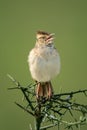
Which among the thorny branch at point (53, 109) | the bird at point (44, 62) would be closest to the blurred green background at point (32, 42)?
the bird at point (44, 62)

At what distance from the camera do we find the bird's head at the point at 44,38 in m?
5.04

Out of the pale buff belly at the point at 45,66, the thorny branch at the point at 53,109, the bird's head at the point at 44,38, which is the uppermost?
the bird's head at the point at 44,38

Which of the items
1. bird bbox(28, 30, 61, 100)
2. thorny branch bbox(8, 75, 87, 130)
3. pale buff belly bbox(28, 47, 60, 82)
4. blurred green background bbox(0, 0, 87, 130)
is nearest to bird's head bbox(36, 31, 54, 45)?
bird bbox(28, 30, 61, 100)

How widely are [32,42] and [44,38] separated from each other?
21.1 ft

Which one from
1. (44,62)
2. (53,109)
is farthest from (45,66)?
(53,109)

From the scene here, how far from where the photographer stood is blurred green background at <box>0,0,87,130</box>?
8.97 metres

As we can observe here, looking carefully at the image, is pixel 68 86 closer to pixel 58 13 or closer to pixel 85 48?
pixel 85 48

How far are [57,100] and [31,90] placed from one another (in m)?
0.16

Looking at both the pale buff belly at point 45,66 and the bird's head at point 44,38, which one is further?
the bird's head at point 44,38

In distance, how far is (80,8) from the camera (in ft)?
45.3

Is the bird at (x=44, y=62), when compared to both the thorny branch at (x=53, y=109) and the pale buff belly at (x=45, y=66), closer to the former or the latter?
the pale buff belly at (x=45, y=66)

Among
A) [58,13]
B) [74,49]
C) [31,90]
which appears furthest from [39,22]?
[31,90]

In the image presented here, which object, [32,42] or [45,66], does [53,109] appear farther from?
[32,42]

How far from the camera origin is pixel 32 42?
1156cm
